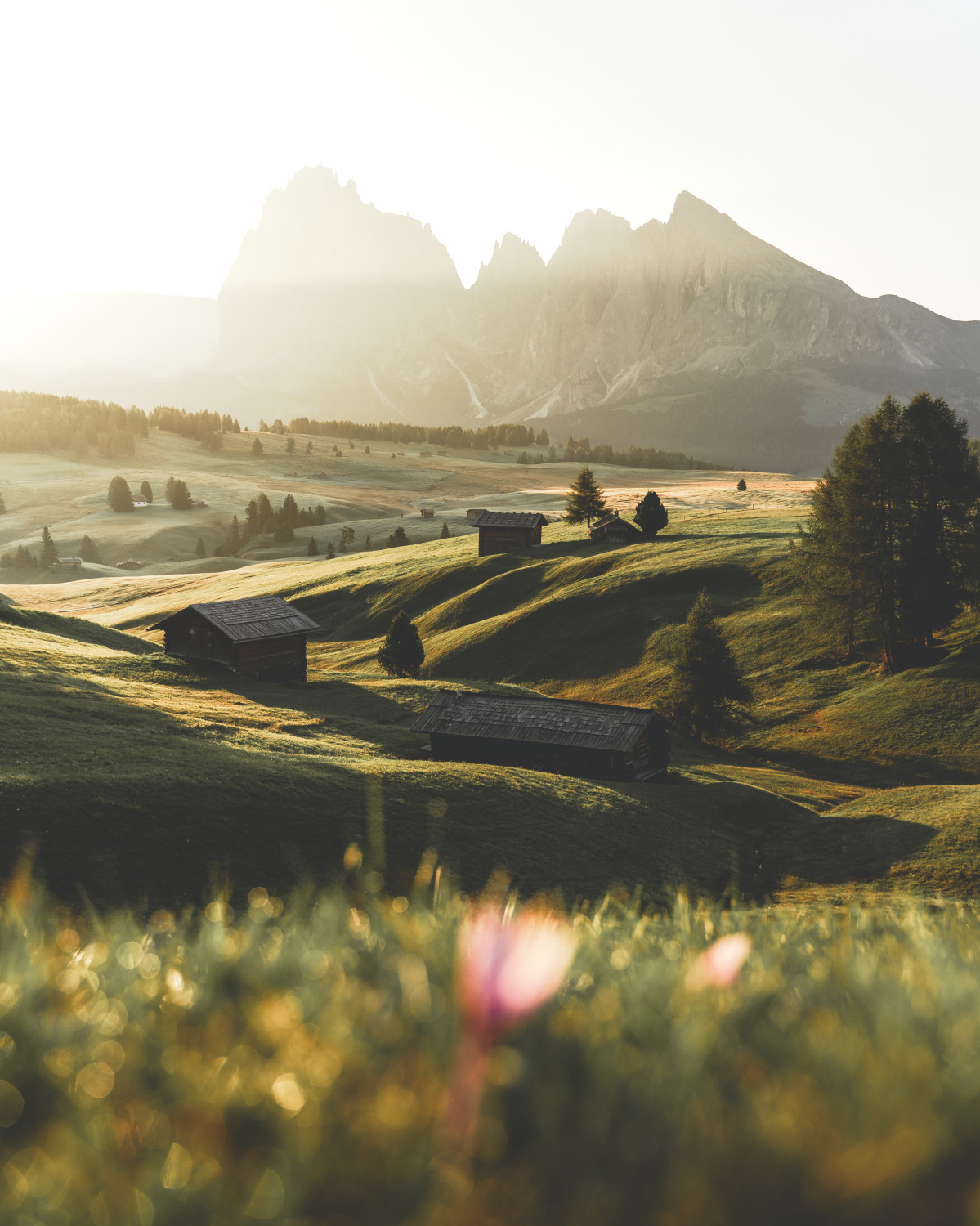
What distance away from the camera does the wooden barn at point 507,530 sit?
96.6 meters

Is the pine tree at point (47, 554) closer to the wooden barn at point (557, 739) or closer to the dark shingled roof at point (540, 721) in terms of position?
the dark shingled roof at point (540, 721)

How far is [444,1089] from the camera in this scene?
89.7 inches

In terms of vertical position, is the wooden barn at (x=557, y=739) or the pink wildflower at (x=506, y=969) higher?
the pink wildflower at (x=506, y=969)

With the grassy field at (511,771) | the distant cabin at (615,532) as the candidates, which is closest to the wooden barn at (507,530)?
the distant cabin at (615,532)

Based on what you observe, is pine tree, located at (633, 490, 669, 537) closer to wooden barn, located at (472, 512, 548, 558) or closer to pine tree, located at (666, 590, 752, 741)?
wooden barn, located at (472, 512, 548, 558)

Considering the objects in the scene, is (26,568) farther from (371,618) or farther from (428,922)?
(428,922)

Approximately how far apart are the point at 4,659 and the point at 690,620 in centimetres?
3874

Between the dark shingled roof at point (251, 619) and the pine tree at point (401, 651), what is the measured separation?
7.27 m

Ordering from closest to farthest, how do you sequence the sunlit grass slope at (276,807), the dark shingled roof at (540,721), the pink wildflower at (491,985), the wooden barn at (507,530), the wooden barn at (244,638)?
the pink wildflower at (491,985) → the sunlit grass slope at (276,807) → the dark shingled roof at (540,721) → the wooden barn at (244,638) → the wooden barn at (507,530)

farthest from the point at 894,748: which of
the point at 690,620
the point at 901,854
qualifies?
the point at 901,854

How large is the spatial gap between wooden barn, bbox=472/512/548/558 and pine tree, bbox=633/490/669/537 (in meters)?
11.8

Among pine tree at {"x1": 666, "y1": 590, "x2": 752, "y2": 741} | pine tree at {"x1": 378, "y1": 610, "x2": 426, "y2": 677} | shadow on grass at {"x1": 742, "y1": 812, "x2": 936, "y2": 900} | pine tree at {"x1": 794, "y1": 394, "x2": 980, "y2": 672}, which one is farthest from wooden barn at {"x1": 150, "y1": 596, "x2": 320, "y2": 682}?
pine tree at {"x1": 794, "y1": 394, "x2": 980, "y2": 672}

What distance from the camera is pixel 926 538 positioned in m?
55.0

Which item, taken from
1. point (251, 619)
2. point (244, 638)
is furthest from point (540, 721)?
point (251, 619)
